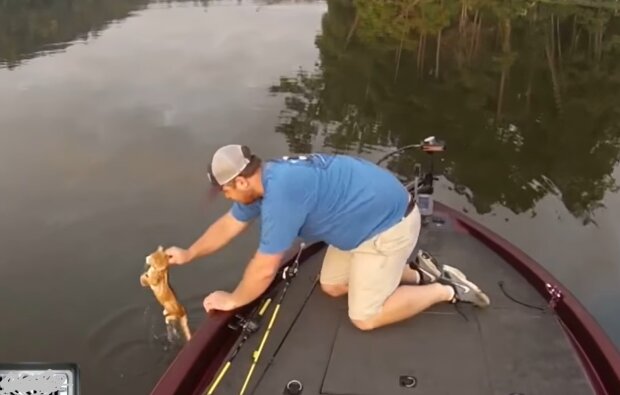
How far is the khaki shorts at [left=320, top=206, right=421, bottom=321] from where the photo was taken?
4.32 m

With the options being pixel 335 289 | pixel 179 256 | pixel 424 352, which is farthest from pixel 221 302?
pixel 424 352

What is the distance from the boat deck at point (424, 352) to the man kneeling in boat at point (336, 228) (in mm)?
145

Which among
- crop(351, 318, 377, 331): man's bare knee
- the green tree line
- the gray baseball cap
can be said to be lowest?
the green tree line

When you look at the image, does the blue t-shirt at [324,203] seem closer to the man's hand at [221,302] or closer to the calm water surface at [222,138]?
the man's hand at [221,302]

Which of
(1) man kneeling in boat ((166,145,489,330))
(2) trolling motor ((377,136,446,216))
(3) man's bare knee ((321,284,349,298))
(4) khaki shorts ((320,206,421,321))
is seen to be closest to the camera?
(1) man kneeling in boat ((166,145,489,330))

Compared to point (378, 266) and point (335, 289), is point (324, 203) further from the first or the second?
point (335, 289)

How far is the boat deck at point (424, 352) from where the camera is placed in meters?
4.02

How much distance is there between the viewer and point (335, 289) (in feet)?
16.0

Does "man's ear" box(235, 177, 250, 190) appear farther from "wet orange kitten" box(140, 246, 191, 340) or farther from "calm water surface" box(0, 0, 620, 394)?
"calm water surface" box(0, 0, 620, 394)

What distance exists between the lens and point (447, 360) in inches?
167

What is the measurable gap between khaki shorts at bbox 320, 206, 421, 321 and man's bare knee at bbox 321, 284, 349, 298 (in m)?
0.36

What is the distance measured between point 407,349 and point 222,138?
7342mm

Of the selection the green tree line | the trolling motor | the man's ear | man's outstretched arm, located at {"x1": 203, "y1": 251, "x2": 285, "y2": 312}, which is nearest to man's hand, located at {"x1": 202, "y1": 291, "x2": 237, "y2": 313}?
man's outstretched arm, located at {"x1": 203, "y1": 251, "x2": 285, "y2": 312}

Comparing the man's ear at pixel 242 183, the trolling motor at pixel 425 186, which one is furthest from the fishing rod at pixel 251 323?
the trolling motor at pixel 425 186
